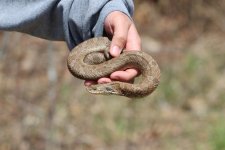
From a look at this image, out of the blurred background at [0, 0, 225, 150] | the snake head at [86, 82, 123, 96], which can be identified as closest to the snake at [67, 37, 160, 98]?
the snake head at [86, 82, 123, 96]

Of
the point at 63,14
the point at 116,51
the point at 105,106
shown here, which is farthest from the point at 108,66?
the point at 105,106

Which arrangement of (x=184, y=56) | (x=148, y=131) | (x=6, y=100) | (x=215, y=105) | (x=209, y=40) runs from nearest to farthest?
1. (x=6, y=100)
2. (x=148, y=131)
3. (x=215, y=105)
4. (x=184, y=56)
5. (x=209, y=40)

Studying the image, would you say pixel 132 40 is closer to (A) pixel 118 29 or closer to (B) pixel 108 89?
(A) pixel 118 29

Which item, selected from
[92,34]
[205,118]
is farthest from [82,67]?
[205,118]

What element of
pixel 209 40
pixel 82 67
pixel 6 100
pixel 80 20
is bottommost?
pixel 209 40

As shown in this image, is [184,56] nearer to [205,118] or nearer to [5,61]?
[205,118]

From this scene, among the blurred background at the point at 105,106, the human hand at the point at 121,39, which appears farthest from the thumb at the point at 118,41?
the blurred background at the point at 105,106

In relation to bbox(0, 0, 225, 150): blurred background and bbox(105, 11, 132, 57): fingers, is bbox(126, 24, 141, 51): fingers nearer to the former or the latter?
bbox(105, 11, 132, 57): fingers
